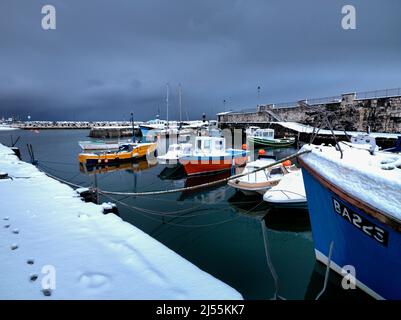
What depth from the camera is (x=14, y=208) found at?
673 cm

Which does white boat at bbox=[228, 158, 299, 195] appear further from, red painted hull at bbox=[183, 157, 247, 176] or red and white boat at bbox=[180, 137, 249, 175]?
red painted hull at bbox=[183, 157, 247, 176]

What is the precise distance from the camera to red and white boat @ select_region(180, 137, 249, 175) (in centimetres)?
1905

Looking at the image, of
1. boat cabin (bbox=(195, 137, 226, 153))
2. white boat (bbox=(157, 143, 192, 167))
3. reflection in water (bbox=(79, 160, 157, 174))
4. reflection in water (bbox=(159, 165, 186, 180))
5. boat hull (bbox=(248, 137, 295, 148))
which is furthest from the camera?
boat hull (bbox=(248, 137, 295, 148))

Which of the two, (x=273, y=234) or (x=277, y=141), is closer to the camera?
(x=273, y=234)

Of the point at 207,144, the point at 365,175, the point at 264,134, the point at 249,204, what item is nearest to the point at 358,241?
the point at 365,175

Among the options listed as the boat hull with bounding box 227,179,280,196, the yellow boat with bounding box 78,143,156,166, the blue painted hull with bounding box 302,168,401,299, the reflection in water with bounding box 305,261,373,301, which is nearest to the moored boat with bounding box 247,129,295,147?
the yellow boat with bounding box 78,143,156,166

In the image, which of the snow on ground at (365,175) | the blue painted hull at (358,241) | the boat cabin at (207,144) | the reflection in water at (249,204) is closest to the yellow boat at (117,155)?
the boat cabin at (207,144)

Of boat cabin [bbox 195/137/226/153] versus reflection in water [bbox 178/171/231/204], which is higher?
boat cabin [bbox 195/137/226/153]

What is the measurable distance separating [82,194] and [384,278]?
336 inches

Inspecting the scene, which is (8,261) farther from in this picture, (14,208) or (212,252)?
(212,252)

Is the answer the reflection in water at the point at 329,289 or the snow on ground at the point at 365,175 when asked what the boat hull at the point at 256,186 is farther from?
the snow on ground at the point at 365,175

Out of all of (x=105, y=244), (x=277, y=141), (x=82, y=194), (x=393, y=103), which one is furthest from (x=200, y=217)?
(x=393, y=103)

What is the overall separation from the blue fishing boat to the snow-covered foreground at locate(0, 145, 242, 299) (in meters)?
2.20

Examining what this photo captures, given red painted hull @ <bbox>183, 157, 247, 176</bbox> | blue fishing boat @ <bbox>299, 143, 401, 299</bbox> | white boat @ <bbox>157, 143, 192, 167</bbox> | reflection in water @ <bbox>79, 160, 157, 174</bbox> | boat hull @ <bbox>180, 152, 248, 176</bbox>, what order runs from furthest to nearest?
reflection in water @ <bbox>79, 160, 157, 174</bbox> → white boat @ <bbox>157, 143, 192, 167</bbox> → red painted hull @ <bbox>183, 157, 247, 176</bbox> → boat hull @ <bbox>180, 152, 248, 176</bbox> → blue fishing boat @ <bbox>299, 143, 401, 299</bbox>
